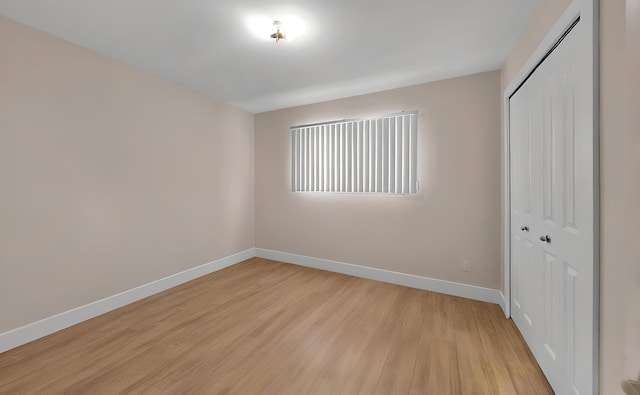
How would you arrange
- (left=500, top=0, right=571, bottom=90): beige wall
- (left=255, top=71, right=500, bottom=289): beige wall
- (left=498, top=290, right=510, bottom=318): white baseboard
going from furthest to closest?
1. (left=255, top=71, right=500, bottom=289): beige wall
2. (left=498, top=290, right=510, bottom=318): white baseboard
3. (left=500, top=0, right=571, bottom=90): beige wall

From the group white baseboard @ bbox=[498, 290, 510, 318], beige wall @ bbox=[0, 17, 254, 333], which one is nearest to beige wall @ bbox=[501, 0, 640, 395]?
white baseboard @ bbox=[498, 290, 510, 318]

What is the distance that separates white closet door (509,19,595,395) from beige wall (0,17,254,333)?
3.77m

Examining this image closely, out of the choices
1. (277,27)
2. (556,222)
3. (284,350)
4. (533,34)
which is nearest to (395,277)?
(284,350)

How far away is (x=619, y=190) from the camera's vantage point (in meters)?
0.97

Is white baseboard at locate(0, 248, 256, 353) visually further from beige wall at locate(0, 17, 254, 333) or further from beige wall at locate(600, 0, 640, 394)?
beige wall at locate(600, 0, 640, 394)

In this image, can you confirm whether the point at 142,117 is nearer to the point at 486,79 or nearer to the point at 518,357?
the point at 486,79

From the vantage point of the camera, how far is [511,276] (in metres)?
2.43

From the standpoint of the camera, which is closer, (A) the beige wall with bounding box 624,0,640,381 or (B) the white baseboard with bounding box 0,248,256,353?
(A) the beige wall with bounding box 624,0,640,381

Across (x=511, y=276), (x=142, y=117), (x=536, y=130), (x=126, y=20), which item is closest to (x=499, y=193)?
(x=511, y=276)

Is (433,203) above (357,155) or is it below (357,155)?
below

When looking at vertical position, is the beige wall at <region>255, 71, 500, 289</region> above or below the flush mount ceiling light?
below

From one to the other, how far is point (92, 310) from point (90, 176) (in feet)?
4.39

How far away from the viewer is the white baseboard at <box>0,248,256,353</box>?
2027 millimetres

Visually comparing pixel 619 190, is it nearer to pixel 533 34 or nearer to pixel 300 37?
pixel 533 34
